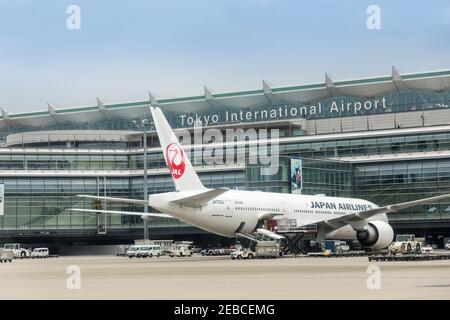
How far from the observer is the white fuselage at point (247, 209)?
7262 centimetres

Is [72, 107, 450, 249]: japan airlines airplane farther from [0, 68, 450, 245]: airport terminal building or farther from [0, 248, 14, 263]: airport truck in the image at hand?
[0, 68, 450, 245]: airport terminal building

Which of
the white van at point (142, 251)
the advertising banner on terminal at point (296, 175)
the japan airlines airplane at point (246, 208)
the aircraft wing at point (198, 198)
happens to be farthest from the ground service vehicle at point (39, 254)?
the aircraft wing at point (198, 198)

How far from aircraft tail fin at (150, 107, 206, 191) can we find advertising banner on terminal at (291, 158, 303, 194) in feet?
116

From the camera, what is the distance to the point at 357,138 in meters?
127

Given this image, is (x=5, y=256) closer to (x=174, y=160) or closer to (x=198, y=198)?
(x=174, y=160)

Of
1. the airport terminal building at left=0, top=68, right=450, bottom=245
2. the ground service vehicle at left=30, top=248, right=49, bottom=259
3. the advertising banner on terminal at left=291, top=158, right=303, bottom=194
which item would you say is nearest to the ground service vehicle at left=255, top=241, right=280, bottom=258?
the advertising banner on terminal at left=291, top=158, right=303, bottom=194

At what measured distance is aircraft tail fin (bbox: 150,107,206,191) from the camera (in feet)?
241

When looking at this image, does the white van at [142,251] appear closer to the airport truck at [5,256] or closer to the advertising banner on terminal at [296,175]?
the airport truck at [5,256]
